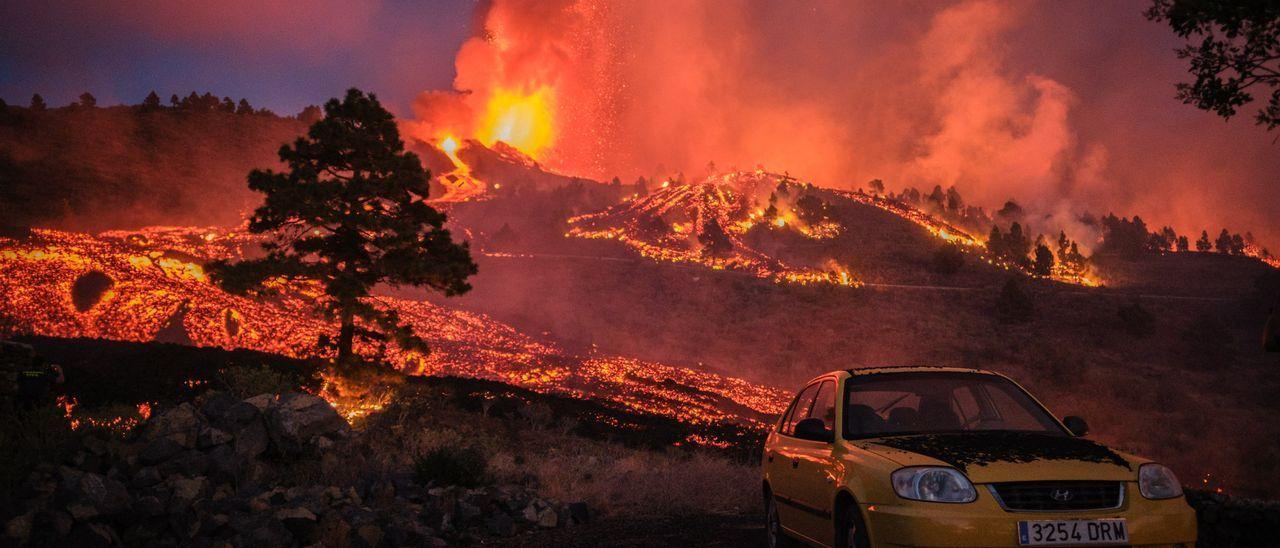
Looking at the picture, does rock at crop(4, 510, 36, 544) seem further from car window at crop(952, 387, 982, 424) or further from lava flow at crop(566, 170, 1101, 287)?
lava flow at crop(566, 170, 1101, 287)

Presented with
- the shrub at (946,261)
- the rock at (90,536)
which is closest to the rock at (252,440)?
the rock at (90,536)

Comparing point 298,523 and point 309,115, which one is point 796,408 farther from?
point 309,115

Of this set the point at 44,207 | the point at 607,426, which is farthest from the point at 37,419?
the point at 44,207

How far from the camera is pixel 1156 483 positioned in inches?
205

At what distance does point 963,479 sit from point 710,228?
98.4 m

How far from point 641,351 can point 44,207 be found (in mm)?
60927

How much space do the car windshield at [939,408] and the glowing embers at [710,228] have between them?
258ft

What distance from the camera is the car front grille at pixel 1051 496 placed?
4891 mm

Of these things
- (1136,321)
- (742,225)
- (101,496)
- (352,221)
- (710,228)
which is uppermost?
(742,225)

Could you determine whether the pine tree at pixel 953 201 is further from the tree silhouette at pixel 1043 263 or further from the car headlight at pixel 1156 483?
the car headlight at pixel 1156 483

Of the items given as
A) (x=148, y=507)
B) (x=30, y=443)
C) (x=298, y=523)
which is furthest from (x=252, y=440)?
(x=148, y=507)

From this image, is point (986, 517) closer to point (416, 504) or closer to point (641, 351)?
point (416, 504)

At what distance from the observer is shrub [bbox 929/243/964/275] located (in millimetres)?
91750

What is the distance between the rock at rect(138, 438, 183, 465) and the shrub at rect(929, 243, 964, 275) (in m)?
90.8
